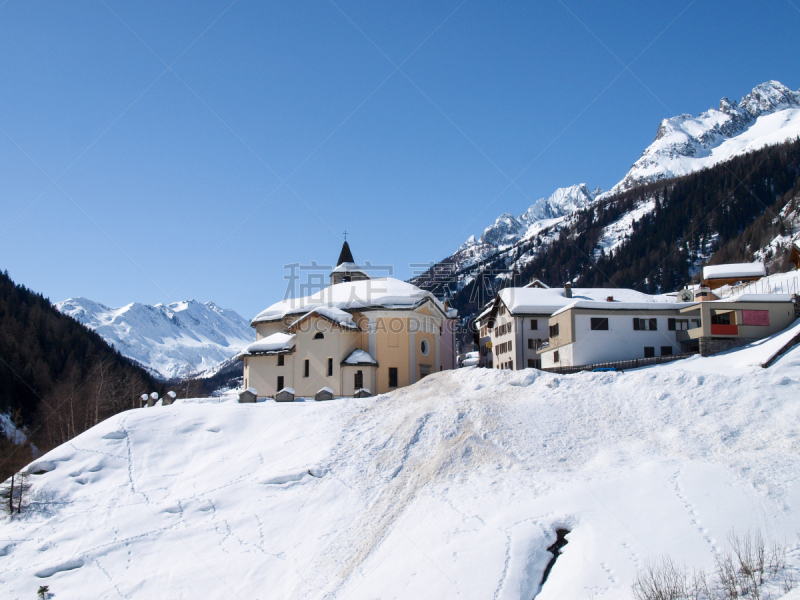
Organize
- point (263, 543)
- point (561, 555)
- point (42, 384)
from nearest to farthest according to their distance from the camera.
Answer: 1. point (561, 555)
2. point (263, 543)
3. point (42, 384)

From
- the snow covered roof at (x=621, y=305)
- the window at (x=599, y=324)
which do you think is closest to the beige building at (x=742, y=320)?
the snow covered roof at (x=621, y=305)

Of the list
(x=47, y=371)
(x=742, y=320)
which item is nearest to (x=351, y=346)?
(x=742, y=320)

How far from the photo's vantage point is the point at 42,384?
9669cm

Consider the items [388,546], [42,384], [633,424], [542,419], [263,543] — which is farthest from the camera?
[42,384]

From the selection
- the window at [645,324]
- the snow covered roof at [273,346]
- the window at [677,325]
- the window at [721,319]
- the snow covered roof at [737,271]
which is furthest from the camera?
the snow covered roof at [737,271]

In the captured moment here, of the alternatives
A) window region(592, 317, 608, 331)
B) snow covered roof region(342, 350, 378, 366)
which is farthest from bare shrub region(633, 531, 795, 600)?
snow covered roof region(342, 350, 378, 366)

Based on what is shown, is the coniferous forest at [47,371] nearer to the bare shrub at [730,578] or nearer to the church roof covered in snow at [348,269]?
the church roof covered in snow at [348,269]

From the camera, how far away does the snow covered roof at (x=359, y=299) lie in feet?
161

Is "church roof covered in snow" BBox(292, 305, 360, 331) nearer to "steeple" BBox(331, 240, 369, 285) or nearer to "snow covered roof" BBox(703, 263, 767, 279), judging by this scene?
"steeple" BBox(331, 240, 369, 285)

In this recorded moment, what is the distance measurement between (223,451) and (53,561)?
900cm

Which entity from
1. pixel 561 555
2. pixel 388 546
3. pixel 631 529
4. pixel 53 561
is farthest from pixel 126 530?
pixel 631 529

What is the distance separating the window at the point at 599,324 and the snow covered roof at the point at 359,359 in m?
17.3

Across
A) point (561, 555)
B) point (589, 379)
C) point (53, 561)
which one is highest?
point (589, 379)

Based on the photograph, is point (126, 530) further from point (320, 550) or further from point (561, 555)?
point (561, 555)
